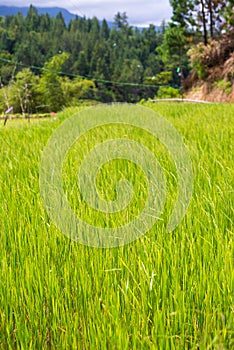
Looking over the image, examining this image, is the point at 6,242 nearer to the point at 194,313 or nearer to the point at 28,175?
the point at 194,313

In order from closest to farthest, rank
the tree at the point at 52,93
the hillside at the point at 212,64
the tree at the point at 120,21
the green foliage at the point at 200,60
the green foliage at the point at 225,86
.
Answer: the green foliage at the point at 225,86
the hillside at the point at 212,64
the green foliage at the point at 200,60
the tree at the point at 52,93
the tree at the point at 120,21

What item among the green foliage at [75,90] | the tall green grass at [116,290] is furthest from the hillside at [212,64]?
the green foliage at [75,90]

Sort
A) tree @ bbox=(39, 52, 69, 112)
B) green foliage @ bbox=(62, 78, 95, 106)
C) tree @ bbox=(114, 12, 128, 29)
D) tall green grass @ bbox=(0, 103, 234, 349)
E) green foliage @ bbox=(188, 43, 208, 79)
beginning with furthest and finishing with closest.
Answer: tree @ bbox=(114, 12, 128, 29) < green foliage @ bbox=(62, 78, 95, 106) < tree @ bbox=(39, 52, 69, 112) < green foliage @ bbox=(188, 43, 208, 79) < tall green grass @ bbox=(0, 103, 234, 349)

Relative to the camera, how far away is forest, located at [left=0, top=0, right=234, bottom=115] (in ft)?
61.8

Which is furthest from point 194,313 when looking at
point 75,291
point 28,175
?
point 28,175

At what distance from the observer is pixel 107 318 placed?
30.8 inches

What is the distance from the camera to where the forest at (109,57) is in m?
18.8

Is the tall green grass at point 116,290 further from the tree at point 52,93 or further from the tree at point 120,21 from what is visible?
the tree at point 120,21

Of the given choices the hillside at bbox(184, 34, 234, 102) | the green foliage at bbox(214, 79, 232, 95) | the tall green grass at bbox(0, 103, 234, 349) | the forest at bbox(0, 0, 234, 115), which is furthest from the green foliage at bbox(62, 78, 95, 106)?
the tall green grass at bbox(0, 103, 234, 349)

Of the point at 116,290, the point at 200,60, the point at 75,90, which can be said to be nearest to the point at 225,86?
the point at 200,60

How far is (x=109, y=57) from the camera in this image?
5259 cm

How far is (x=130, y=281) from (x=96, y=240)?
0.63 ft

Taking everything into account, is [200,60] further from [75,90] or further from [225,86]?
[75,90]

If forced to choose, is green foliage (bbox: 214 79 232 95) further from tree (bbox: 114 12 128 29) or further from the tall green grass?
tree (bbox: 114 12 128 29)
